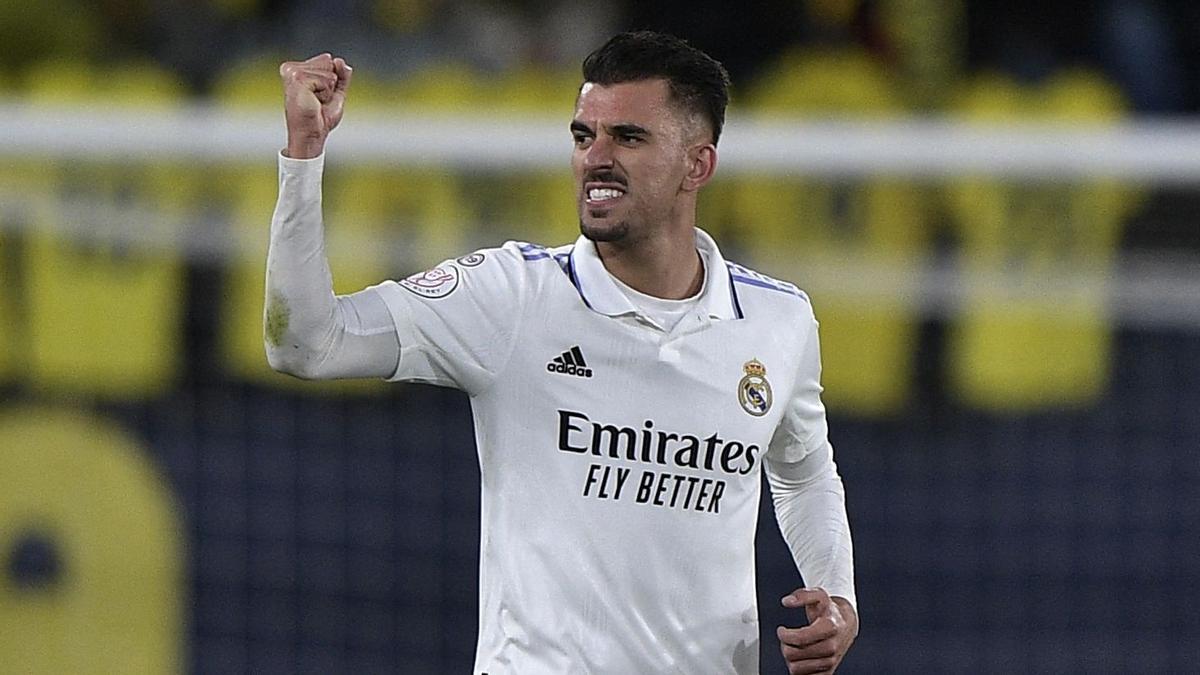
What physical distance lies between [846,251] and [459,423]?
139cm

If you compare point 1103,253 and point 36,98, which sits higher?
point 36,98

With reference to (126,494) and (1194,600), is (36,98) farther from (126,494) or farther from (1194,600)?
(1194,600)

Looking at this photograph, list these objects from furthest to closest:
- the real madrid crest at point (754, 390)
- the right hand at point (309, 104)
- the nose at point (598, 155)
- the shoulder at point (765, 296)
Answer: the shoulder at point (765, 296)
the real madrid crest at point (754, 390)
the nose at point (598, 155)
the right hand at point (309, 104)

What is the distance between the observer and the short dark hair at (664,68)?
311 cm

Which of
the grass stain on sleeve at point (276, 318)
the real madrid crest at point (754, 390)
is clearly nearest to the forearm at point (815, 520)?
the real madrid crest at point (754, 390)

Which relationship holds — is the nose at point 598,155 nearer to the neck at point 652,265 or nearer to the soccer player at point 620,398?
the soccer player at point 620,398

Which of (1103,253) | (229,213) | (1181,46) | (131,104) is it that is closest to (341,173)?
(229,213)

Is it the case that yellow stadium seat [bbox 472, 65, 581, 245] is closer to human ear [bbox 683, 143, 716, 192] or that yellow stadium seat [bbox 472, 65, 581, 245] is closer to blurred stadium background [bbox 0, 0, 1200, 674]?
blurred stadium background [bbox 0, 0, 1200, 674]

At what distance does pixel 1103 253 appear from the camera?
616 cm

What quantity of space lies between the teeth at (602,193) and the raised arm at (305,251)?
0.44 metres

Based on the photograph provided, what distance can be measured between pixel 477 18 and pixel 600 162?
163 inches

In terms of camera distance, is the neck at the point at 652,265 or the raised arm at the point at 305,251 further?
the neck at the point at 652,265

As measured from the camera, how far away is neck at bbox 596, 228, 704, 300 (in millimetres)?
3152

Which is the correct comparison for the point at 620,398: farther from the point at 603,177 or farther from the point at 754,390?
the point at 603,177
